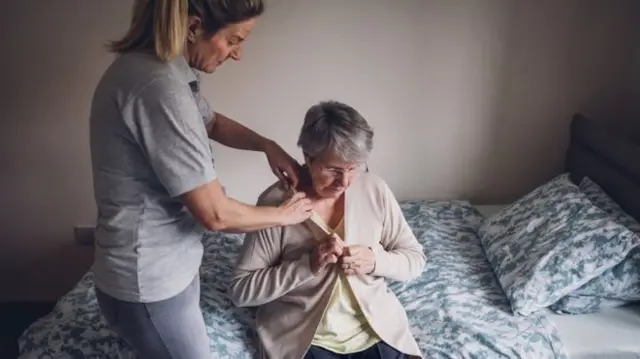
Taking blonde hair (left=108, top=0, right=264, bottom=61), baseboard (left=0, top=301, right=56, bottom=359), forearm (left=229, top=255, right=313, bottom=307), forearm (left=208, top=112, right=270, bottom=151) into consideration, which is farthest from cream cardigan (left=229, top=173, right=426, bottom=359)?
baseboard (left=0, top=301, right=56, bottom=359)

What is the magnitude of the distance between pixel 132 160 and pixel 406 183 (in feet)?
5.68

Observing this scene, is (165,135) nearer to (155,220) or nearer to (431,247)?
(155,220)

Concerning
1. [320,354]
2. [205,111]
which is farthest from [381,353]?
[205,111]

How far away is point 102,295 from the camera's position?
1.57 metres

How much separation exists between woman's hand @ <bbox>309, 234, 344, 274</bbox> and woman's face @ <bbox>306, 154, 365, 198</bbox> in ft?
0.45

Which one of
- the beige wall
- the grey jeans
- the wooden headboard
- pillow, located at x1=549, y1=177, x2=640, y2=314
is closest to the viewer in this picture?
the grey jeans

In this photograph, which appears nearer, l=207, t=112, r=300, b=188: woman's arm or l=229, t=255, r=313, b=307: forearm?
l=229, t=255, r=313, b=307: forearm

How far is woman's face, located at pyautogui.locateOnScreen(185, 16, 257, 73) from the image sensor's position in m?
1.52

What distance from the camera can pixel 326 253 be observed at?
1789 millimetres

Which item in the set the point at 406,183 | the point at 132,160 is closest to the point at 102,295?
the point at 132,160

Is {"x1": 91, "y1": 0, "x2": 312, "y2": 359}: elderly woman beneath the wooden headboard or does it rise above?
above

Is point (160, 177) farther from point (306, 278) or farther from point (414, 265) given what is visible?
point (414, 265)

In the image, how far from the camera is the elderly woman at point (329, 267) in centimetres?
181

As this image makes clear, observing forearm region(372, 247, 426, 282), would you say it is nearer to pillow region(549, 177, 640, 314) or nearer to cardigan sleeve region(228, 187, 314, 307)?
cardigan sleeve region(228, 187, 314, 307)
